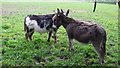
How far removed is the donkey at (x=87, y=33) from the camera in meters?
6.00

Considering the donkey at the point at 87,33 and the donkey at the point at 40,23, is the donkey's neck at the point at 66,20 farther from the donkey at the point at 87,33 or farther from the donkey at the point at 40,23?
the donkey at the point at 40,23

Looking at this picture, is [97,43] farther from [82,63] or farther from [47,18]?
[47,18]

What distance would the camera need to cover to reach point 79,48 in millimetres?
8047

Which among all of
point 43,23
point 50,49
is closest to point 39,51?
point 50,49

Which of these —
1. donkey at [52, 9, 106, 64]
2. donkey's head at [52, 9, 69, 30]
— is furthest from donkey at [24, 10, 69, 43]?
donkey at [52, 9, 106, 64]

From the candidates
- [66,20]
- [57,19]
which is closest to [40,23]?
[57,19]

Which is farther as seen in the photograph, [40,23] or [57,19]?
[40,23]

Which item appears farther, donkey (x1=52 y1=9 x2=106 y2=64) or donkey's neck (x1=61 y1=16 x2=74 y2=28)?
donkey's neck (x1=61 y1=16 x2=74 y2=28)

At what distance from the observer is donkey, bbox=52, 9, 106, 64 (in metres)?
6.00

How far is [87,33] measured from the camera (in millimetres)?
6316

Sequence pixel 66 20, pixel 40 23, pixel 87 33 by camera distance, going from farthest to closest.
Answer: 1. pixel 40 23
2. pixel 66 20
3. pixel 87 33

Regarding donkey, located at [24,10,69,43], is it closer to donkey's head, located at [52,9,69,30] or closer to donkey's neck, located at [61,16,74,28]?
donkey's head, located at [52,9,69,30]

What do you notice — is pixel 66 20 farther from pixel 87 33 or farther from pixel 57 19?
pixel 87 33

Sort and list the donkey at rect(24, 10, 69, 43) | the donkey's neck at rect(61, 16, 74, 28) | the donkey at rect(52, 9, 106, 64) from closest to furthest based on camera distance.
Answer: the donkey at rect(52, 9, 106, 64) < the donkey's neck at rect(61, 16, 74, 28) < the donkey at rect(24, 10, 69, 43)
